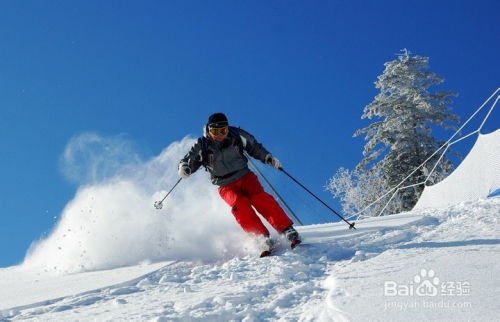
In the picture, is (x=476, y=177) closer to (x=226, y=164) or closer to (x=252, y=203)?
(x=252, y=203)

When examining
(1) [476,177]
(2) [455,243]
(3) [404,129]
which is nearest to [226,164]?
(2) [455,243]

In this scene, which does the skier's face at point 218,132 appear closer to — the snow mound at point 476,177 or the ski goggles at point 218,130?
the ski goggles at point 218,130

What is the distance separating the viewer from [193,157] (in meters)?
6.25

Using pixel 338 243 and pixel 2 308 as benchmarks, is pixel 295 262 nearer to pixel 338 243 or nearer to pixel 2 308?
pixel 338 243

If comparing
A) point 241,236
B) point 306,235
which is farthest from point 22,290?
point 306,235

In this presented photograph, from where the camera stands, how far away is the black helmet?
20.2ft

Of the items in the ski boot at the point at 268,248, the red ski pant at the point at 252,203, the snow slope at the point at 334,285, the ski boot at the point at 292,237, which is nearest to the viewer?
the snow slope at the point at 334,285

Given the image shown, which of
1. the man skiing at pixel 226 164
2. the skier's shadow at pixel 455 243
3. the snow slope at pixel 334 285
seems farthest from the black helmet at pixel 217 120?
the skier's shadow at pixel 455 243

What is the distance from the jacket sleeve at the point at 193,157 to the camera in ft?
20.5

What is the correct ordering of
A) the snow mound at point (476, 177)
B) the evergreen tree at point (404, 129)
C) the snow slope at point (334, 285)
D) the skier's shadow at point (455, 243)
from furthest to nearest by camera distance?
the evergreen tree at point (404, 129) → the snow mound at point (476, 177) → the skier's shadow at point (455, 243) → the snow slope at point (334, 285)

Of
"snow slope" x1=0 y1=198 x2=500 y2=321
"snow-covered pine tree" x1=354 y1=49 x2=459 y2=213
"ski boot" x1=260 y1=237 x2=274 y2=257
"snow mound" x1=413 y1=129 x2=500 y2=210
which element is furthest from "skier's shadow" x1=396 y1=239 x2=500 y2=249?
→ "snow-covered pine tree" x1=354 y1=49 x2=459 y2=213

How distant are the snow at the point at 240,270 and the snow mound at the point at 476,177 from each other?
6.09 ft

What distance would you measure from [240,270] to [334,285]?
1.31 metres

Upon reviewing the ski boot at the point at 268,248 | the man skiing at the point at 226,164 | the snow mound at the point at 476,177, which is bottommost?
the ski boot at the point at 268,248
